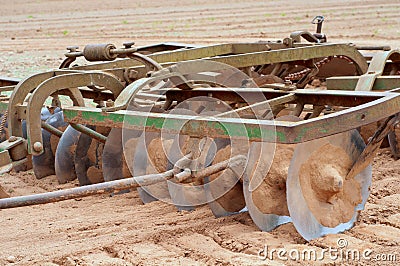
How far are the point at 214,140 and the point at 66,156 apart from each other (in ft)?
4.81

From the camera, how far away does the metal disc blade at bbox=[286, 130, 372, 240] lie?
384 cm

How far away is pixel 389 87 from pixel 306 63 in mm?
1292

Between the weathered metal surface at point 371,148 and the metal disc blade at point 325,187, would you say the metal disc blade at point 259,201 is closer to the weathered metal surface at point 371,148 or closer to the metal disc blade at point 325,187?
the metal disc blade at point 325,187

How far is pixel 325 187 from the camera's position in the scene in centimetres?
395

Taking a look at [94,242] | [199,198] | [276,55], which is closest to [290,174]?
[199,198]

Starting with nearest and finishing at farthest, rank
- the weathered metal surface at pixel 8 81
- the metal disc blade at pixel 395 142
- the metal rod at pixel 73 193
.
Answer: the metal rod at pixel 73 193 → the metal disc blade at pixel 395 142 → the weathered metal surface at pixel 8 81

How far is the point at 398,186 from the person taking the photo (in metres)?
4.80

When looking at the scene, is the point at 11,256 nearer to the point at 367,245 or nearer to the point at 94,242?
the point at 94,242

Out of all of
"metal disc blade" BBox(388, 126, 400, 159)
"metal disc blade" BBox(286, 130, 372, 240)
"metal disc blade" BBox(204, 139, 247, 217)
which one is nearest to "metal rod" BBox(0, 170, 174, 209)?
"metal disc blade" BBox(204, 139, 247, 217)

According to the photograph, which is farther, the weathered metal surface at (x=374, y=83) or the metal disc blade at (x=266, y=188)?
the weathered metal surface at (x=374, y=83)

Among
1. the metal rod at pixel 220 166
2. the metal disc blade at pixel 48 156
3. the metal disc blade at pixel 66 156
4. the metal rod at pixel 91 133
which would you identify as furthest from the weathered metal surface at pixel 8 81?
the metal rod at pixel 220 166

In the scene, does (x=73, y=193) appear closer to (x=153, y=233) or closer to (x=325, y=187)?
(x=153, y=233)

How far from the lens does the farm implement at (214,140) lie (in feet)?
12.3

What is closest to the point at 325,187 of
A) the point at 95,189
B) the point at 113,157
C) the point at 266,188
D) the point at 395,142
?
the point at 266,188
